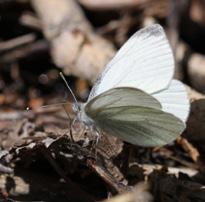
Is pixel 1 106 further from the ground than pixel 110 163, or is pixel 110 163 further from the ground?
pixel 110 163

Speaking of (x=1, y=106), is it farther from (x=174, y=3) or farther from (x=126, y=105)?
(x=126, y=105)

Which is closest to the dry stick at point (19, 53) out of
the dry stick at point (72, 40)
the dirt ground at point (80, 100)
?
the dirt ground at point (80, 100)

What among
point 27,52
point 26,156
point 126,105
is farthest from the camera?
point 27,52

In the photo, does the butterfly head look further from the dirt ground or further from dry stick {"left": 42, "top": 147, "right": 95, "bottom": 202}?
dry stick {"left": 42, "top": 147, "right": 95, "bottom": 202}

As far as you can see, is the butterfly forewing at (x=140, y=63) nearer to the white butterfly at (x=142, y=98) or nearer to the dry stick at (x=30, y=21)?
the white butterfly at (x=142, y=98)

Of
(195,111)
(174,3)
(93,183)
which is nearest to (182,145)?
(195,111)

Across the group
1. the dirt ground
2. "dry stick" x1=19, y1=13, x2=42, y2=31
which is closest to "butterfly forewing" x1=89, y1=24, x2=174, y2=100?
the dirt ground

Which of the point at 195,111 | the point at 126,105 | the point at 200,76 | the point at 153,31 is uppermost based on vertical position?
the point at 153,31
